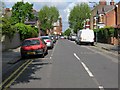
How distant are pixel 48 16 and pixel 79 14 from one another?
37.2ft

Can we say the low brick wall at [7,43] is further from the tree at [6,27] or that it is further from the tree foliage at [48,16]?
the tree foliage at [48,16]

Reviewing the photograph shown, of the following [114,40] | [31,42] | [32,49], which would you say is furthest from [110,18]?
[32,49]

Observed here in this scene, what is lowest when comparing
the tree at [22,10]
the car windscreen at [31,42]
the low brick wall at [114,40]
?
the low brick wall at [114,40]

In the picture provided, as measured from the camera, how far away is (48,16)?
122 metres

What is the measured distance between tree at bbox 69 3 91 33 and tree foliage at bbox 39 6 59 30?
6.50m

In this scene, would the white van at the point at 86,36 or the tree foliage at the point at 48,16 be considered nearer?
the white van at the point at 86,36

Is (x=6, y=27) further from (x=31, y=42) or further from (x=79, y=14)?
A: (x=79, y=14)

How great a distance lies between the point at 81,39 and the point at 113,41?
522 centimetres

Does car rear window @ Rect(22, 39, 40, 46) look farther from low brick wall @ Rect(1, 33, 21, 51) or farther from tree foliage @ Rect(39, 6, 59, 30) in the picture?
tree foliage @ Rect(39, 6, 59, 30)

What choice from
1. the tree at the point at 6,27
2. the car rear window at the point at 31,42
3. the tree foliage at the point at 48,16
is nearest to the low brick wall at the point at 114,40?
the tree at the point at 6,27

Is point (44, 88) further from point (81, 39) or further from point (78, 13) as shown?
point (78, 13)

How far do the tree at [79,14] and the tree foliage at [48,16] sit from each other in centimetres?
Answer: 650

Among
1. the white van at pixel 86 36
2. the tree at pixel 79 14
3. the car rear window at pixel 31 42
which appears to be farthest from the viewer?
the tree at pixel 79 14

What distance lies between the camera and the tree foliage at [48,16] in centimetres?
12077
